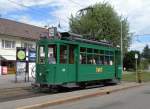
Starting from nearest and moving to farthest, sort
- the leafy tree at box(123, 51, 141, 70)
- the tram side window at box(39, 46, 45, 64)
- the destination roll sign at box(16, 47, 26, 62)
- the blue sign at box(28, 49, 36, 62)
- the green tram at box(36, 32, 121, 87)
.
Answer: the green tram at box(36, 32, 121, 87) < the tram side window at box(39, 46, 45, 64) < the destination roll sign at box(16, 47, 26, 62) < the blue sign at box(28, 49, 36, 62) < the leafy tree at box(123, 51, 141, 70)

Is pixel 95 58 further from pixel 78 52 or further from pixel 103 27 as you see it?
pixel 103 27

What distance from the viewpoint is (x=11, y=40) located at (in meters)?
53.7

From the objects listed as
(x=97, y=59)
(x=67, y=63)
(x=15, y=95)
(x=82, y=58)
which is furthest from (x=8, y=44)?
(x=15, y=95)

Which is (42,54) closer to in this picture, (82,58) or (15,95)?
(82,58)

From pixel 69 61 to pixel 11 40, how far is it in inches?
1254

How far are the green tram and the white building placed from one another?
991 inches

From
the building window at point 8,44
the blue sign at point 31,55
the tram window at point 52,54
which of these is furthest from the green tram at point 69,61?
the building window at point 8,44

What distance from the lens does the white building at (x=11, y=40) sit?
5194cm

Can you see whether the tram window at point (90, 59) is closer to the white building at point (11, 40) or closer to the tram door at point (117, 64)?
the tram door at point (117, 64)

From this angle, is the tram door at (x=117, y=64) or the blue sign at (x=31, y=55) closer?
the tram door at (x=117, y=64)

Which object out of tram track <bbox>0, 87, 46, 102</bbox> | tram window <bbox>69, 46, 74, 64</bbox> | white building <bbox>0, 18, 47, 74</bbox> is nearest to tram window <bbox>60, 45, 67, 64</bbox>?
tram window <bbox>69, 46, 74, 64</bbox>

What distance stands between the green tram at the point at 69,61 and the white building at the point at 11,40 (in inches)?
991

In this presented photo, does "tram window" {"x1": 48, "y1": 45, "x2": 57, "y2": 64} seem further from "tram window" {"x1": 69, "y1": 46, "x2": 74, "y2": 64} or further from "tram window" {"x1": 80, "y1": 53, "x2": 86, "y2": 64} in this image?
"tram window" {"x1": 80, "y1": 53, "x2": 86, "y2": 64}

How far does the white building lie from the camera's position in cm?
5194
